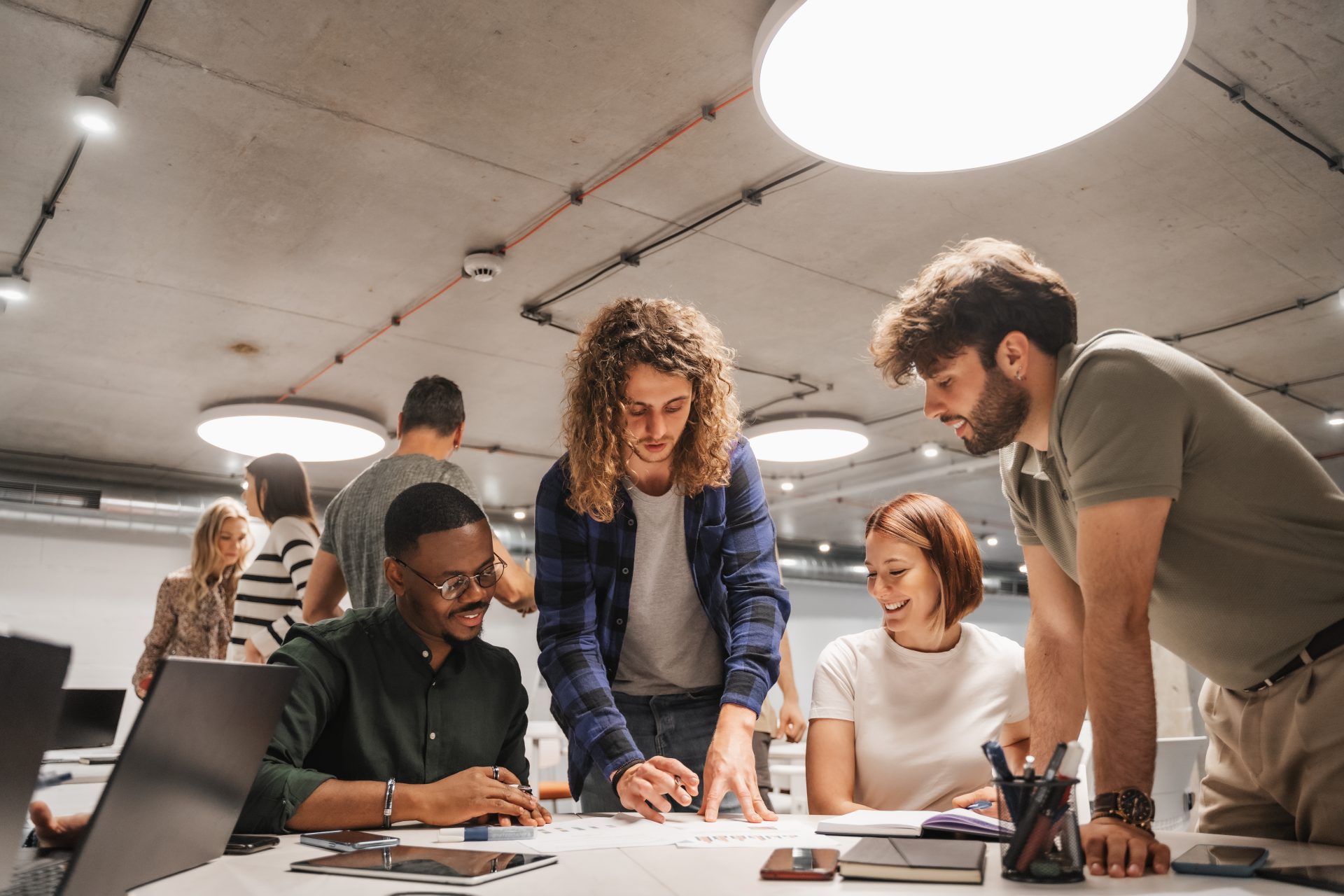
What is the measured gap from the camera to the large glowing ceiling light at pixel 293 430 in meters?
5.90

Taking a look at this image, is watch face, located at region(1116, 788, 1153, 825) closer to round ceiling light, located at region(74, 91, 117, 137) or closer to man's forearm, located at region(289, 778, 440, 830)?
man's forearm, located at region(289, 778, 440, 830)

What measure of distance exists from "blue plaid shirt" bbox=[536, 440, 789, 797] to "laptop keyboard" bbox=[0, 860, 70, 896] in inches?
31.7

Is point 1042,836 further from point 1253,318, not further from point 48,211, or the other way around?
point 1253,318

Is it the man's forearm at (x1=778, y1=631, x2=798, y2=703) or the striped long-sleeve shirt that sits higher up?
the striped long-sleeve shirt

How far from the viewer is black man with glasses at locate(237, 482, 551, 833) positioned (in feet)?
4.91

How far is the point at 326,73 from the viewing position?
3.18m

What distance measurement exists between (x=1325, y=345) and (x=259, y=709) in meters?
6.18

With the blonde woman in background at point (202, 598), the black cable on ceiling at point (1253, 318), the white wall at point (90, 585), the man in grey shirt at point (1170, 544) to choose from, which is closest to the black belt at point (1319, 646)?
the man in grey shirt at point (1170, 544)

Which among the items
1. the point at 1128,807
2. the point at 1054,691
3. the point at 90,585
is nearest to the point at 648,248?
the point at 1054,691

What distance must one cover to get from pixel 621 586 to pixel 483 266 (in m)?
2.96

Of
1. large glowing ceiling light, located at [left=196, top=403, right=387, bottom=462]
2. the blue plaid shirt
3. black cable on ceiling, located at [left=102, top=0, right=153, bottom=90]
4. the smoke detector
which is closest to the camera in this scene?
the blue plaid shirt

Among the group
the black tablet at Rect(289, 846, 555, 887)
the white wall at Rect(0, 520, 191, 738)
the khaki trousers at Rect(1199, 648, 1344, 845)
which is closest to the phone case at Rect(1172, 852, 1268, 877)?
the khaki trousers at Rect(1199, 648, 1344, 845)

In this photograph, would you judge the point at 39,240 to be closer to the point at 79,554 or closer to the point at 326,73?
the point at 326,73

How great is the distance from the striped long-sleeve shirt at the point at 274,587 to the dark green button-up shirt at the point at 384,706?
5.34 feet
